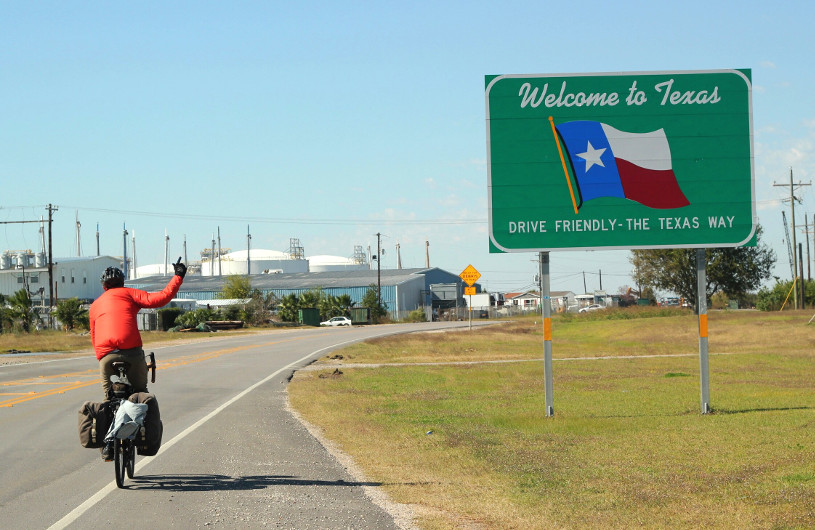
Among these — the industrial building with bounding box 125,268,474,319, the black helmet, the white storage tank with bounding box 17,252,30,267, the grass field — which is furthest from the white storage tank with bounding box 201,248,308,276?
the black helmet

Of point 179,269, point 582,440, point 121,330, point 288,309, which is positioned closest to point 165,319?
point 288,309

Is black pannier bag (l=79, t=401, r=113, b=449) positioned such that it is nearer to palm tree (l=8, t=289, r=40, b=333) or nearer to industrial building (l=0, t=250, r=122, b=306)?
palm tree (l=8, t=289, r=40, b=333)

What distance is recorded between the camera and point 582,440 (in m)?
12.6

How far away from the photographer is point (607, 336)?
52375 mm

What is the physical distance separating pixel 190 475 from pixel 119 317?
6.26ft

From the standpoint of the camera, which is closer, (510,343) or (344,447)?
(344,447)

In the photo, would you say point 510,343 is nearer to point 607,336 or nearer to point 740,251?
point 607,336

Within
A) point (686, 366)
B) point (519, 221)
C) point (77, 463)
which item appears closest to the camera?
point (77, 463)

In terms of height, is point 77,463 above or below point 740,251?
below

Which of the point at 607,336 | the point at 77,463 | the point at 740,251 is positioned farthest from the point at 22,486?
the point at 740,251

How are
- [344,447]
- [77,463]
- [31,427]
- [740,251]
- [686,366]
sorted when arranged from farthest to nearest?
1. [740,251]
2. [686,366]
3. [31,427]
4. [344,447]
5. [77,463]

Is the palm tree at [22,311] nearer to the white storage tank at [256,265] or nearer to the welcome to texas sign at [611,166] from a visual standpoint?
the welcome to texas sign at [611,166]

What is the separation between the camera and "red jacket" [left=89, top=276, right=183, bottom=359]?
8961 millimetres

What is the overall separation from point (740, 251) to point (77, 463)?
73.3 m
